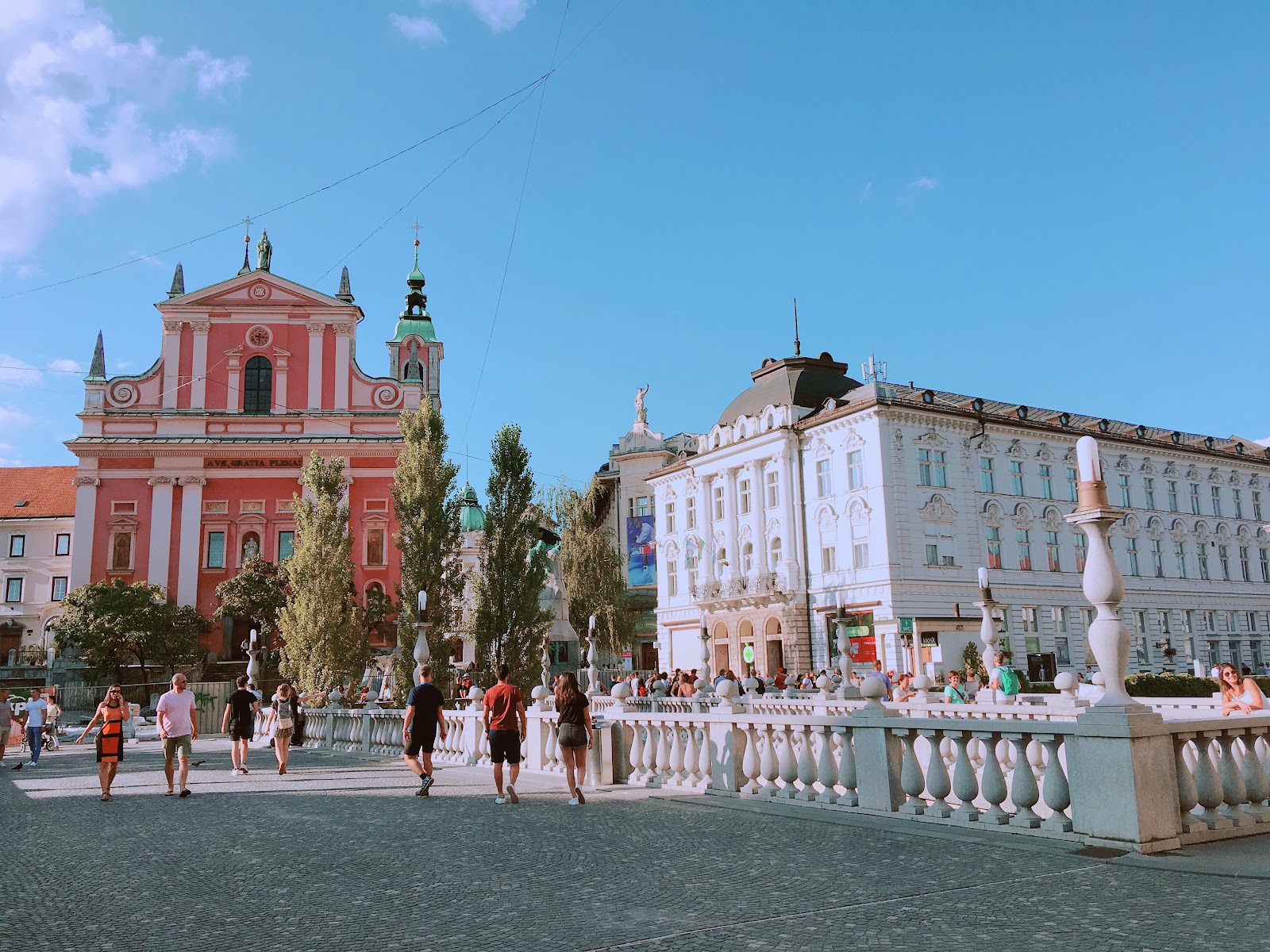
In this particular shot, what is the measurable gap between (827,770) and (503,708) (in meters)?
4.35

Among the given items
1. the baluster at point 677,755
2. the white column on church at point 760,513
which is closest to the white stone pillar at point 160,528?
the white column on church at point 760,513

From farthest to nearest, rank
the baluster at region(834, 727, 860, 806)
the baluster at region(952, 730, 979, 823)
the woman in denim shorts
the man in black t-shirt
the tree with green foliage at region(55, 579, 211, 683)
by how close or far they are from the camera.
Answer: the tree with green foliage at region(55, 579, 211, 683), the man in black t-shirt, the woman in denim shorts, the baluster at region(834, 727, 860, 806), the baluster at region(952, 730, 979, 823)

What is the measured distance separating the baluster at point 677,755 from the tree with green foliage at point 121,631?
3643 cm

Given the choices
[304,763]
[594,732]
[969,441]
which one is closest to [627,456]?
[969,441]

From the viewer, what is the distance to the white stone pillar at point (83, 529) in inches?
1948

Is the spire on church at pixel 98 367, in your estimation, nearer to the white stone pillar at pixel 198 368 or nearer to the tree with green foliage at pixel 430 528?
the white stone pillar at pixel 198 368

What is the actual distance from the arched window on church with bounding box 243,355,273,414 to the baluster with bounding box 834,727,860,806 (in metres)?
47.8

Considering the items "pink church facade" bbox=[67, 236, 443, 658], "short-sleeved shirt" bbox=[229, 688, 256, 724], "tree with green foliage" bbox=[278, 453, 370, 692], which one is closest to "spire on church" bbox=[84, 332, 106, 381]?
"pink church facade" bbox=[67, 236, 443, 658]

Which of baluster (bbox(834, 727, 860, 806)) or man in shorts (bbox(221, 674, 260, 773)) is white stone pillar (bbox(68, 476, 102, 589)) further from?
baluster (bbox(834, 727, 860, 806))

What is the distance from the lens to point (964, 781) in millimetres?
8812

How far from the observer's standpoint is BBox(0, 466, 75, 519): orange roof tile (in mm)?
66312

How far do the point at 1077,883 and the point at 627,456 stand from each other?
61.6 metres

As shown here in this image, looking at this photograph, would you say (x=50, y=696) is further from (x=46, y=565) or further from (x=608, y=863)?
(x=46, y=565)

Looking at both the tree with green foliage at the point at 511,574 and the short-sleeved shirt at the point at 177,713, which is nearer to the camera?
the short-sleeved shirt at the point at 177,713
